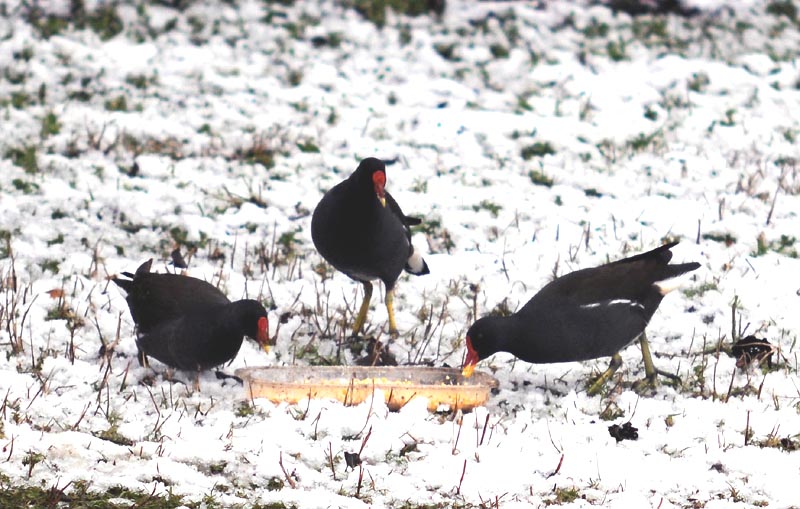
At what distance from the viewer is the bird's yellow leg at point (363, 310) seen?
18.1 ft

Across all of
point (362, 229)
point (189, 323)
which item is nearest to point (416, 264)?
point (362, 229)

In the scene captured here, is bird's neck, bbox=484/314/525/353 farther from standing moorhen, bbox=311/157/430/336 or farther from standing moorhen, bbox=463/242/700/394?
standing moorhen, bbox=311/157/430/336

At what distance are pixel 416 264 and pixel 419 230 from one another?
0.84 metres

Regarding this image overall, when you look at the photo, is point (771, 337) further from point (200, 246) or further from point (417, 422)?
point (200, 246)

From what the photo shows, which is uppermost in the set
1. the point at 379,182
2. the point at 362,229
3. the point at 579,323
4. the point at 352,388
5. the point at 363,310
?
the point at 379,182

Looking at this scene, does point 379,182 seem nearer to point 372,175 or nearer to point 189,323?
point 372,175

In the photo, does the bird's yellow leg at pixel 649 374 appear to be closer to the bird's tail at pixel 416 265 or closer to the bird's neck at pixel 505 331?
the bird's neck at pixel 505 331

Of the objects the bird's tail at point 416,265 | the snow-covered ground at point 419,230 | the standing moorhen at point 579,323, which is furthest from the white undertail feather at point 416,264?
the standing moorhen at point 579,323

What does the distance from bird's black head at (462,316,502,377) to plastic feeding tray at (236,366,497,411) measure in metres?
0.09

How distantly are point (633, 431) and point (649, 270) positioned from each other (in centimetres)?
93

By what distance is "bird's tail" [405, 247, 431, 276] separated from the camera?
19.4 ft

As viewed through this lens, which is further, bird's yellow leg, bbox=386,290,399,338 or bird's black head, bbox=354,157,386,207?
bird's yellow leg, bbox=386,290,399,338

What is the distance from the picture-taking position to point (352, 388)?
179 inches

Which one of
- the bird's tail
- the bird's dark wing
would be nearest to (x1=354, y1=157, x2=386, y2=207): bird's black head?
the bird's dark wing
